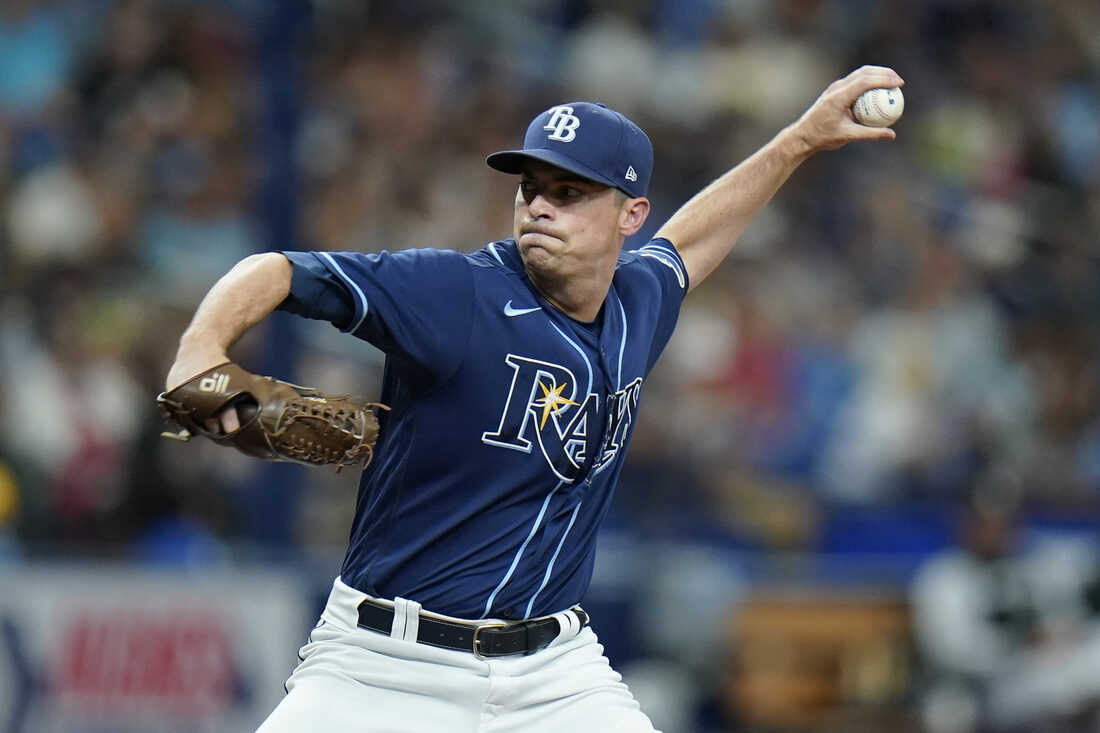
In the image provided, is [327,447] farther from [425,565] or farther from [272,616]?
[272,616]

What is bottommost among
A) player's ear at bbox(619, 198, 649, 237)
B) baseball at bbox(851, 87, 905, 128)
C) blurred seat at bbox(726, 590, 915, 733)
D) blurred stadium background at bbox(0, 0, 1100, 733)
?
blurred seat at bbox(726, 590, 915, 733)

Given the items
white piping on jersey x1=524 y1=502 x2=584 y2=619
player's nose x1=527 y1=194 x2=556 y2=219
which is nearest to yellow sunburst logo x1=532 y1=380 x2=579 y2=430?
white piping on jersey x1=524 y1=502 x2=584 y2=619

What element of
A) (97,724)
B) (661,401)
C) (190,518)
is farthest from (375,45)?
(97,724)

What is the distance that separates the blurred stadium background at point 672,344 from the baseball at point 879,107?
12.0 ft

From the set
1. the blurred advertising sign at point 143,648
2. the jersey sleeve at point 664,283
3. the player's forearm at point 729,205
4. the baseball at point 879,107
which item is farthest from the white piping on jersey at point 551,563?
the blurred advertising sign at point 143,648

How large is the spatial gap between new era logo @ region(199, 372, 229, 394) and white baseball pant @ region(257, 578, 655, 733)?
83cm

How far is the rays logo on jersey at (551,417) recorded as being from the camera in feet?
13.0

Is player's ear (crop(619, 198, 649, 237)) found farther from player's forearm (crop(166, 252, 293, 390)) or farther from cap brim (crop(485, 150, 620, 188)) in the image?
player's forearm (crop(166, 252, 293, 390))

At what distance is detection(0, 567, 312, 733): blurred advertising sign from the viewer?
24.2 ft

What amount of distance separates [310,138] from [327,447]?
709cm

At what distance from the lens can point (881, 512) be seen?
916 centimetres

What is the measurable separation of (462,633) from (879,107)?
1.97 metres

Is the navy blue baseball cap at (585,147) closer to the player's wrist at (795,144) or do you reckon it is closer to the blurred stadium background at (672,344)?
the player's wrist at (795,144)

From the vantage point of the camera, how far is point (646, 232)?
34.9 ft
